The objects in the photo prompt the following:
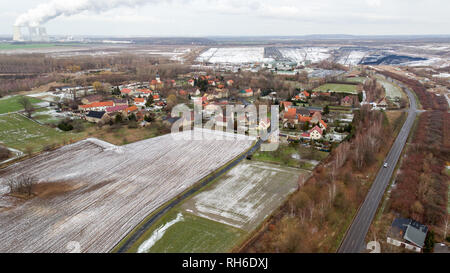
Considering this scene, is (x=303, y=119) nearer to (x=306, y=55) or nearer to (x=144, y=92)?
(x=144, y=92)

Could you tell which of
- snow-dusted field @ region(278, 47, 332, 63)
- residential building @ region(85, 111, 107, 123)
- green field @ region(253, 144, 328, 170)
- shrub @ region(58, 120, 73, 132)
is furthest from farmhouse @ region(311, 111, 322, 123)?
snow-dusted field @ region(278, 47, 332, 63)

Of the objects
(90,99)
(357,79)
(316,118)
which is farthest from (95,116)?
(357,79)

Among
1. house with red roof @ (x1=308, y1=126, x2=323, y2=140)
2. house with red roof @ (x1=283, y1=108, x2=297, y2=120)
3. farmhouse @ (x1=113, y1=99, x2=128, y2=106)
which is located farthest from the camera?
farmhouse @ (x1=113, y1=99, x2=128, y2=106)

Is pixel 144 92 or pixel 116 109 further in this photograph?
pixel 144 92

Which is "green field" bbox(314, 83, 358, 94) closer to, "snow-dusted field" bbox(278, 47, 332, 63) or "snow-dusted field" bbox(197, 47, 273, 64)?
"snow-dusted field" bbox(197, 47, 273, 64)
